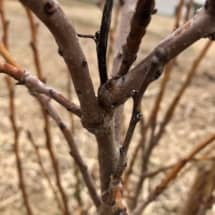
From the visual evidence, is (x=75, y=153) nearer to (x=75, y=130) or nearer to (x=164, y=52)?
(x=164, y=52)

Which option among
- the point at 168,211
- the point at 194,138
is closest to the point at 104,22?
the point at 168,211

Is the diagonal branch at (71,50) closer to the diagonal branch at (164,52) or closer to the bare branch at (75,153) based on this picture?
Result: the diagonal branch at (164,52)

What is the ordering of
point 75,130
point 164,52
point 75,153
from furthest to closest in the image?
point 75,130 < point 75,153 < point 164,52

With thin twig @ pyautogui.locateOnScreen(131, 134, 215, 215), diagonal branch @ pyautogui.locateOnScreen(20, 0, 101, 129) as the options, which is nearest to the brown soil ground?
thin twig @ pyautogui.locateOnScreen(131, 134, 215, 215)

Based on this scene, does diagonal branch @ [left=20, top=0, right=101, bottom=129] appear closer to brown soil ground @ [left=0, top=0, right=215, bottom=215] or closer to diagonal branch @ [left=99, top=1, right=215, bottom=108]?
diagonal branch @ [left=99, top=1, right=215, bottom=108]

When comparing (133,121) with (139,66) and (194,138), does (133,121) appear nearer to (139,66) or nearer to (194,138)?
(139,66)

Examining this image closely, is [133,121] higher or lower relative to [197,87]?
higher

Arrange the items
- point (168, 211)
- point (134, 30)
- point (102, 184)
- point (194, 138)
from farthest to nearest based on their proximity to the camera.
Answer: point (194, 138) → point (168, 211) → point (102, 184) → point (134, 30)

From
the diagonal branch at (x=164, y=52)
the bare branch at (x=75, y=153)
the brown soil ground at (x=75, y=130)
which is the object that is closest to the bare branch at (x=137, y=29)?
the diagonal branch at (x=164, y=52)

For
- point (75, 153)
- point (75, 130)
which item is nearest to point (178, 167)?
point (75, 153)
